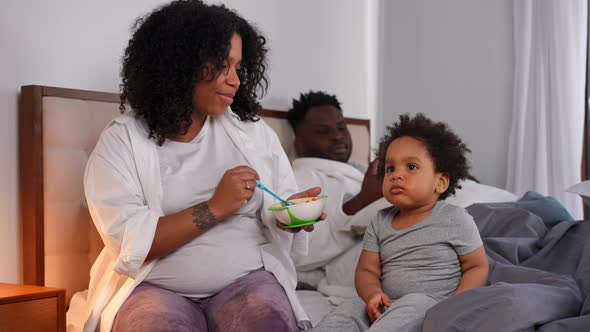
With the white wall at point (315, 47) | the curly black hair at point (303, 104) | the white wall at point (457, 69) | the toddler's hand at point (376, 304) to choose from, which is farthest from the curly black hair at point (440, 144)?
the white wall at point (457, 69)

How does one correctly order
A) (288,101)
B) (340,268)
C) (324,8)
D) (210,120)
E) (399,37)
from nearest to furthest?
(210,120) → (340,268) → (288,101) → (324,8) → (399,37)

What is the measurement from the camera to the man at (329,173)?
238cm

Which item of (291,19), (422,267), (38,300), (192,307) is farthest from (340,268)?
(291,19)

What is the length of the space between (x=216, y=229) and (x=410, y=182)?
1.63 ft

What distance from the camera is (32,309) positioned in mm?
1624

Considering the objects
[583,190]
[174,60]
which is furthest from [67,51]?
[583,190]

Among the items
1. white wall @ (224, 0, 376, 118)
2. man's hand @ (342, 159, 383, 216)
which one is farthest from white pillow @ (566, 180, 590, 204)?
white wall @ (224, 0, 376, 118)

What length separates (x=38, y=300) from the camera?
1.64 metres

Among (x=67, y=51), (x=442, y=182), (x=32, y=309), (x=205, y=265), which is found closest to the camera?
(x=32, y=309)

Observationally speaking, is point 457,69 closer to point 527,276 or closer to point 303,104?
point 303,104

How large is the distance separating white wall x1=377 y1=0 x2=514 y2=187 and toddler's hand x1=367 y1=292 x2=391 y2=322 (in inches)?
86.2

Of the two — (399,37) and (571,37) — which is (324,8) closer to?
(399,37)

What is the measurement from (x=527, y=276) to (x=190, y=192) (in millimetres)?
864

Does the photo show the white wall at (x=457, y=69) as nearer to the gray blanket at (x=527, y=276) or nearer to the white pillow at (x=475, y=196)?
the white pillow at (x=475, y=196)
